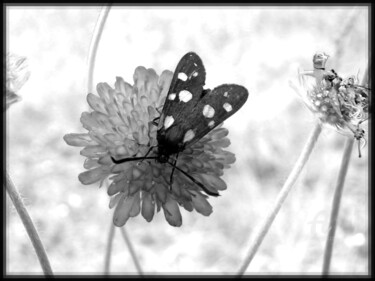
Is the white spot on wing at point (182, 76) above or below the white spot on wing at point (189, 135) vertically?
above

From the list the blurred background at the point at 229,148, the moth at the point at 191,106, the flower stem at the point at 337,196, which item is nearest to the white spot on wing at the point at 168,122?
the moth at the point at 191,106

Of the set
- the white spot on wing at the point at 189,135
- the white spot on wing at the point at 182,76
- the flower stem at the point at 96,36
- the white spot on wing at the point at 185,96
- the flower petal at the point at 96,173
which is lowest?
the flower petal at the point at 96,173

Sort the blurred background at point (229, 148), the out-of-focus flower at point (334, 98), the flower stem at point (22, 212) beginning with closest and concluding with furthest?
the flower stem at point (22, 212)
the out-of-focus flower at point (334, 98)
the blurred background at point (229, 148)

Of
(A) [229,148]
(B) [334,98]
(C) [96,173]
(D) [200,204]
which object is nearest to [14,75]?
(C) [96,173]

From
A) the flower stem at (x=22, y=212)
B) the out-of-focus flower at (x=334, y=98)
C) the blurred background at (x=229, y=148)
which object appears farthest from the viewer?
the blurred background at (x=229, y=148)

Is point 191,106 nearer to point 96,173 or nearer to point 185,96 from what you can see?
point 185,96

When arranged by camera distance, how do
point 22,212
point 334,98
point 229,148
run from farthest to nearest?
point 229,148
point 334,98
point 22,212

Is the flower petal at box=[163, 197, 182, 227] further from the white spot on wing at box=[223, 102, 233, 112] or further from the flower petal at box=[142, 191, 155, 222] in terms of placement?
the white spot on wing at box=[223, 102, 233, 112]

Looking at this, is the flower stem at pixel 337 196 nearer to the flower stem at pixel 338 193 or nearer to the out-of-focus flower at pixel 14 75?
the flower stem at pixel 338 193
